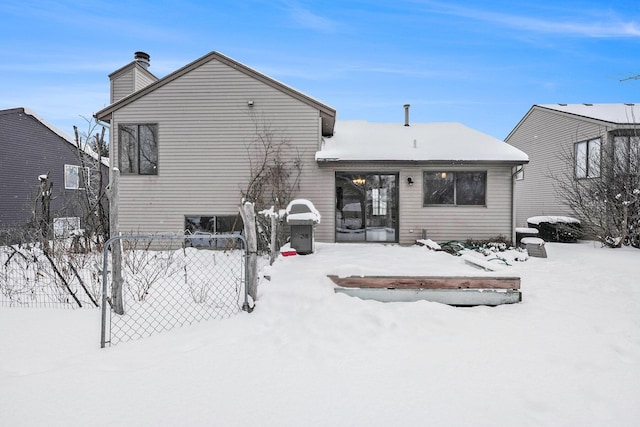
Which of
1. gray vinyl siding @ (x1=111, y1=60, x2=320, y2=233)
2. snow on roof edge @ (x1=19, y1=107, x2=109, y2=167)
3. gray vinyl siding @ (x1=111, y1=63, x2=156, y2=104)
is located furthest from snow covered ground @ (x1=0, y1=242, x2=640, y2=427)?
snow on roof edge @ (x1=19, y1=107, x2=109, y2=167)

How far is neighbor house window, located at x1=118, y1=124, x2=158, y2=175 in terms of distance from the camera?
10.7 metres

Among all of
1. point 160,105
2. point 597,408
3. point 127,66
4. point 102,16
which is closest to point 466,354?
point 597,408

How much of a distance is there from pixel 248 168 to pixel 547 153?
13532 mm

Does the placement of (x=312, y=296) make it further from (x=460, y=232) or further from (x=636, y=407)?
(x=460, y=232)

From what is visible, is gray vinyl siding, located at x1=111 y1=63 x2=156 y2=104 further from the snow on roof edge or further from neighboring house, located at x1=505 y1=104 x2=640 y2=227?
neighboring house, located at x1=505 y1=104 x2=640 y2=227

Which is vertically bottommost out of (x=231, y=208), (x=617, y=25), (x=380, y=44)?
(x=231, y=208)

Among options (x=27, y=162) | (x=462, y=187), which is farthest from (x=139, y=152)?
(x=462, y=187)

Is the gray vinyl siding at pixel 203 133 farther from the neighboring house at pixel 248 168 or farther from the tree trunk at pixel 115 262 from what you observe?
the tree trunk at pixel 115 262

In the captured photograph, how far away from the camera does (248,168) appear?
10.5 m

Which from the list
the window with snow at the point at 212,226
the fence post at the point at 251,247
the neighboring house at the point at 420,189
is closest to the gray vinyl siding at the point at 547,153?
the neighboring house at the point at 420,189

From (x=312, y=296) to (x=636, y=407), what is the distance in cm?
312

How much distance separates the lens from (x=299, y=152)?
10461 mm

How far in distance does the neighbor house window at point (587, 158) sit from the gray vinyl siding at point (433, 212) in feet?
14.5

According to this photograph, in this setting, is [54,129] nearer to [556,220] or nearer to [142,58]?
[142,58]
